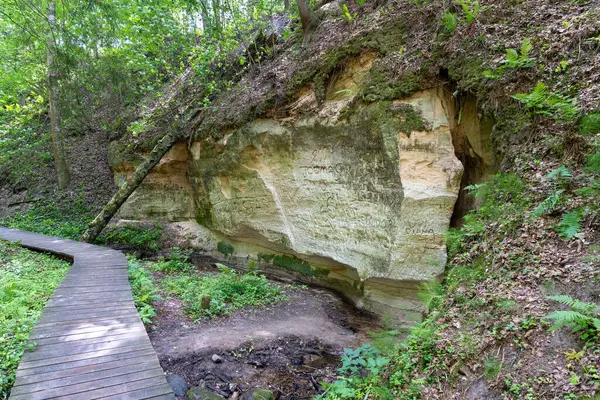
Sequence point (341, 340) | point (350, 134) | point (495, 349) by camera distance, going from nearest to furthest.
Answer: point (495, 349) < point (341, 340) < point (350, 134)

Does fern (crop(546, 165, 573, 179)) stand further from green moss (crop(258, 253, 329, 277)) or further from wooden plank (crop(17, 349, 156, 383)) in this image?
green moss (crop(258, 253, 329, 277))

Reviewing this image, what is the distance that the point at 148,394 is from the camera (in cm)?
350

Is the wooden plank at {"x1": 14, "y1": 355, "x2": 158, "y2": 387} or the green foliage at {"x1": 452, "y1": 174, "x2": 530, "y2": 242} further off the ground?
the green foliage at {"x1": 452, "y1": 174, "x2": 530, "y2": 242}

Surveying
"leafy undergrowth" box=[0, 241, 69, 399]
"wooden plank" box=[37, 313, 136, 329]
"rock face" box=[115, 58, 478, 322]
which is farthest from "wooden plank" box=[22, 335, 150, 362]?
"rock face" box=[115, 58, 478, 322]

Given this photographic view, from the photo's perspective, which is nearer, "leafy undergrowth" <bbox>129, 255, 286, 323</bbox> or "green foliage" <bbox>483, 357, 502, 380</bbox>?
"green foliage" <bbox>483, 357, 502, 380</bbox>

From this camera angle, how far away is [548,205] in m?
3.90

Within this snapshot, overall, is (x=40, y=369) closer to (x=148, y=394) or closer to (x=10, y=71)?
(x=148, y=394)

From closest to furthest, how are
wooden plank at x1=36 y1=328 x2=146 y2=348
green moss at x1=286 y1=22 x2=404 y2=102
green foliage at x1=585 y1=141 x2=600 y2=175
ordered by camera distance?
green foliage at x1=585 y1=141 x2=600 y2=175 → wooden plank at x1=36 y1=328 x2=146 y2=348 → green moss at x1=286 y1=22 x2=404 y2=102

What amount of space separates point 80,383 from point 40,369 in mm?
533

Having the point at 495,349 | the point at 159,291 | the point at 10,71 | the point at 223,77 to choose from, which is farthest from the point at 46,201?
the point at 495,349

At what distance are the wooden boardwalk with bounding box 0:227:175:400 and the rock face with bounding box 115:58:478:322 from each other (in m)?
4.49

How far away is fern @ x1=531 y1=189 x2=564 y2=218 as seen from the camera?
12.6ft

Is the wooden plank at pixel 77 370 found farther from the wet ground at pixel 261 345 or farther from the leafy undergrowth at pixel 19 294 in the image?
the wet ground at pixel 261 345

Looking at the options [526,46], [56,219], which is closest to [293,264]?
[526,46]
